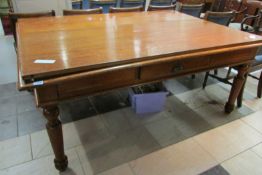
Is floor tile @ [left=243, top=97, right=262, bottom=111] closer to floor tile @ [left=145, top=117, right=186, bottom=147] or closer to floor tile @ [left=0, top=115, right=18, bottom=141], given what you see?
floor tile @ [left=145, top=117, right=186, bottom=147]

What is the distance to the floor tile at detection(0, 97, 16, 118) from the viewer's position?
205 centimetres

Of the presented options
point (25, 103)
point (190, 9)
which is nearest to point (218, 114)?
point (190, 9)

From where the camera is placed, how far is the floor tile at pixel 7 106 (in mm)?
2053

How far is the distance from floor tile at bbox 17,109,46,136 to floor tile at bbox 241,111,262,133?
2.01 m

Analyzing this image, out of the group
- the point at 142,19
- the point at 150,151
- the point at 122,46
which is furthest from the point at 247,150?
the point at 142,19

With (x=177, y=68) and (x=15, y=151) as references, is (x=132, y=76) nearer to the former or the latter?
(x=177, y=68)

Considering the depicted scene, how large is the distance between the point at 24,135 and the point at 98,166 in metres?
0.75

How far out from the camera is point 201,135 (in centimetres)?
190

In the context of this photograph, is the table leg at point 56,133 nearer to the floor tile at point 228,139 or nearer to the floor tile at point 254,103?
the floor tile at point 228,139

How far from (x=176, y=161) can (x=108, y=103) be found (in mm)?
969

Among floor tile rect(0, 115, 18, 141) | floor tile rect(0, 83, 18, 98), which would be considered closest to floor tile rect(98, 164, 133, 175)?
floor tile rect(0, 115, 18, 141)

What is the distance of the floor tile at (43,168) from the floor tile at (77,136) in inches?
2.6

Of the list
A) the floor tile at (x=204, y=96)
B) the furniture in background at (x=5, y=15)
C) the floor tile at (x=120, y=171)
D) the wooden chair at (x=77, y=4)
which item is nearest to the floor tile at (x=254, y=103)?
the floor tile at (x=204, y=96)

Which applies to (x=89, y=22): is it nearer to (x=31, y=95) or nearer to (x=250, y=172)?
(x=31, y=95)
